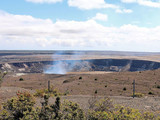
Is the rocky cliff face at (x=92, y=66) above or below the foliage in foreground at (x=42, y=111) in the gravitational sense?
below

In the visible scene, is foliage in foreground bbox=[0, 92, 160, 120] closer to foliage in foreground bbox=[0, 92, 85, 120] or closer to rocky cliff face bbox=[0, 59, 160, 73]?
foliage in foreground bbox=[0, 92, 85, 120]

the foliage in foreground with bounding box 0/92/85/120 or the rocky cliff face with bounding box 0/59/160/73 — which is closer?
the foliage in foreground with bounding box 0/92/85/120

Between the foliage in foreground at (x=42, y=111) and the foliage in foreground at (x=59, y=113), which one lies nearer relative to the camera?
the foliage in foreground at (x=59, y=113)

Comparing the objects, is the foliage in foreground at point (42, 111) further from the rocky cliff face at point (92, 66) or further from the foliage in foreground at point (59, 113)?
the rocky cliff face at point (92, 66)

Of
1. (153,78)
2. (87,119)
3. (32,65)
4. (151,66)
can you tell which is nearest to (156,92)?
(153,78)

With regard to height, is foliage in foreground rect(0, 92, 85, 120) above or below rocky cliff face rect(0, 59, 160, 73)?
above

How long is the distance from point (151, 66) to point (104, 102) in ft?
337

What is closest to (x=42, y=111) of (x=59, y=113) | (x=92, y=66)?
(x=59, y=113)

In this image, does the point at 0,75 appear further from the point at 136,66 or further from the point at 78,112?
the point at 136,66

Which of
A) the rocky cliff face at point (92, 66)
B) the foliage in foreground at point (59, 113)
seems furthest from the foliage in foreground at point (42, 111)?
the rocky cliff face at point (92, 66)

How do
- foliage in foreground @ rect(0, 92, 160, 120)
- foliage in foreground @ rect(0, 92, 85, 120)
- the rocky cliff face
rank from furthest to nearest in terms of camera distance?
1. the rocky cliff face
2. foliage in foreground @ rect(0, 92, 85, 120)
3. foliage in foreground @ rect(0, 92, 160, 120)

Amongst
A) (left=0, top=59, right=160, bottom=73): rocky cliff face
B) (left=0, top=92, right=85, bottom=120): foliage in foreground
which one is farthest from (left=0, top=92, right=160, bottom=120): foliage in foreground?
(left=0, top=59, right=160, bottom=73): rocky cliff face

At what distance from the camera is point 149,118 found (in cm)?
885

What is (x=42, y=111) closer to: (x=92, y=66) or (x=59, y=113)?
(x=59, y=113)
